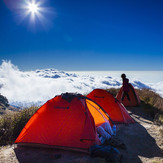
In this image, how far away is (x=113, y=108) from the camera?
29.3ft

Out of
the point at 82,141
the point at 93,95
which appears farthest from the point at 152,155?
the point at 93,95

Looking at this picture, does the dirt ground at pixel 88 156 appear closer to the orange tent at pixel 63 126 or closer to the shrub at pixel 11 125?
the orange tent at pixel 63 126

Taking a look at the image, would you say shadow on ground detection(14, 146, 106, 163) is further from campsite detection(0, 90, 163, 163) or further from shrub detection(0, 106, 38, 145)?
shrub detection(0, 106, 38, 145)

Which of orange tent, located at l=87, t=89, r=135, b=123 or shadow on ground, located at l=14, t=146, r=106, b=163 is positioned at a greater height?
orange tent, located at l=87, t=89, r=135, b=123

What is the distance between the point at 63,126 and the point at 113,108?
4.29m

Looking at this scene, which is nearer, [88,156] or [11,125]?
[88,156]

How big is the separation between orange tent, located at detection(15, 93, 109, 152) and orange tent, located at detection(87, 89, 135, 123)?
11.2 feet

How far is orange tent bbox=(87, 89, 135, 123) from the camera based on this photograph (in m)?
8.70

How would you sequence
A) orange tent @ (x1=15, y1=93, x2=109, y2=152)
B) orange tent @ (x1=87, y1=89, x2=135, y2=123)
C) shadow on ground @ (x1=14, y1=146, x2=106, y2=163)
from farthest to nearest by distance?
orange tent @ (x1=87, y1=89, x2=135, y2=123), orange tent @ (x1=15, y1=93, x2=109, y2=152), shadow on ground @ (x1=14, y1=146, x2=106, y2=163)

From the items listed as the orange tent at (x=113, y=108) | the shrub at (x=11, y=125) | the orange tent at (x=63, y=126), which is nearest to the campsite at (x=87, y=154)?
the orange tent at (x=63, y=126)

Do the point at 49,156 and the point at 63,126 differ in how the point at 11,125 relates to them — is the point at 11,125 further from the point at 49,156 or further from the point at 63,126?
the point at 49,156

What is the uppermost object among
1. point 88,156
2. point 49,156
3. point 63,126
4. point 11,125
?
point 63,126

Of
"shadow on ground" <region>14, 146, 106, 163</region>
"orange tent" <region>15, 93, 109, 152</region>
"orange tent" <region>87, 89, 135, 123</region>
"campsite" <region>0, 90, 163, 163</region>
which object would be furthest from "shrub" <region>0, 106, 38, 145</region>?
"orange tent" <region>87, 89, 135, 123</region>

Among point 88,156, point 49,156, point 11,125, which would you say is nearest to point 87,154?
point 88,156
